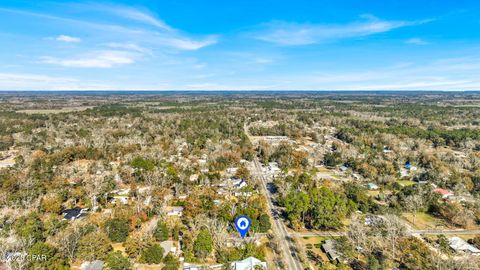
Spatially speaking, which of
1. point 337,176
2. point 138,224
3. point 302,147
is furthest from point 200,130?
Result: point 138,224

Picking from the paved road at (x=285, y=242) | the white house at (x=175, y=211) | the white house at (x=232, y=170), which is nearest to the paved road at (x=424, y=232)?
the paved road at (x=285, y=242)

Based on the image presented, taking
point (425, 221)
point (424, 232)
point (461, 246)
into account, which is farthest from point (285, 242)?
point (425, 221)

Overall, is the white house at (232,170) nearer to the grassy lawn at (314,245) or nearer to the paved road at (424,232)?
the paved road at (424,232)

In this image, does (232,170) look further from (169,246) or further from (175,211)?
(169,246)

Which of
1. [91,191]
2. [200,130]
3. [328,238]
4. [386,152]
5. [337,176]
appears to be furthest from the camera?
[200,130]

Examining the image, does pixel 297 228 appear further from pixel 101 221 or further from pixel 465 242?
pixel 101 221

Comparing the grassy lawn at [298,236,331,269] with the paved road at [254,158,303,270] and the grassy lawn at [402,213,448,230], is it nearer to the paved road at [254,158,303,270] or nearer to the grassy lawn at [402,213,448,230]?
the paved road at [254,158,303,270]

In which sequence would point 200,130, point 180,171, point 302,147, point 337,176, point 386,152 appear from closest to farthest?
point 180,171, point 337,176, point 386,152, point 302,147, point 200,130

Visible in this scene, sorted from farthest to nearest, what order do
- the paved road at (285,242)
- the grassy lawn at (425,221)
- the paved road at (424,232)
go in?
the grassy lawn at (425,221), the paved road at (424,232), the paved road at (285,242)

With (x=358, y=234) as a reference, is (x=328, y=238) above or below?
below
